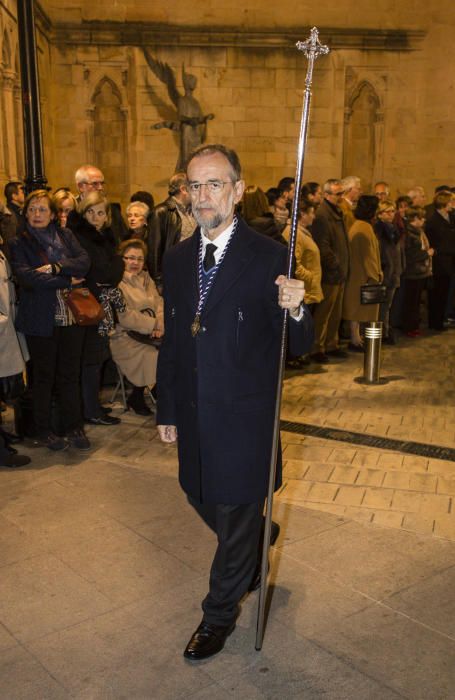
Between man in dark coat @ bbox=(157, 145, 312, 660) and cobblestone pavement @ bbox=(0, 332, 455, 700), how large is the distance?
0.29m

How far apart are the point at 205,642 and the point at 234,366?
45.2 inches

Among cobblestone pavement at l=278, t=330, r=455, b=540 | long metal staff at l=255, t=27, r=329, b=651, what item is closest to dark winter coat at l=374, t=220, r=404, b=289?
cobblestone pavement at l=278, t=330, r=455, b=540

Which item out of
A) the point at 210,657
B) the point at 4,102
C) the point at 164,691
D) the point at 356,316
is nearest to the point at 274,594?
the point at 210,657

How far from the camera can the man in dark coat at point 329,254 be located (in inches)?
361

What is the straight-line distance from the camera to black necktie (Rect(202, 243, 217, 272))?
3.30 metres

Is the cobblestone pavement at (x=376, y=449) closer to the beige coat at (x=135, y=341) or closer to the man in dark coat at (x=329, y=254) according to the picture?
the man in dark coat at (x=329, y=254)

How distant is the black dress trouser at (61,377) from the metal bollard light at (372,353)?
3.44 metres

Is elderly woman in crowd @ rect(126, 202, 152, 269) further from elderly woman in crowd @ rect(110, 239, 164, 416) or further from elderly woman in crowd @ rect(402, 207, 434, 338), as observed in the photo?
elderly woman in crowd @ rect(402, 207, 434, 338)

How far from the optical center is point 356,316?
9875 millimetres

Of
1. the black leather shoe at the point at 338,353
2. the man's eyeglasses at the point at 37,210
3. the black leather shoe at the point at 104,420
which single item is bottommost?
the black leather shoe at the point at 338,353

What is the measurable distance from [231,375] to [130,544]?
5.08 ft

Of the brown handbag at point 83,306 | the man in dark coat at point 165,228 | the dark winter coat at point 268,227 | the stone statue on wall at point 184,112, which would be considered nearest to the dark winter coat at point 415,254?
the dark winter coat at point 268,227

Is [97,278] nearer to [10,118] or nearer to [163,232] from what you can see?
[163,232]

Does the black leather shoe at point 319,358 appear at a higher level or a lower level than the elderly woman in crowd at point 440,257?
lower
